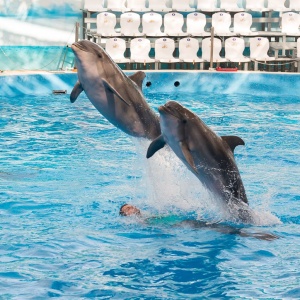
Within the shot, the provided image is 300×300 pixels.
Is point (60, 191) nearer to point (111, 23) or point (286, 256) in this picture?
point (286, 256)

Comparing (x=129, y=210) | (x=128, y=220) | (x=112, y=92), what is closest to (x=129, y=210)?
(x=129, y=210)

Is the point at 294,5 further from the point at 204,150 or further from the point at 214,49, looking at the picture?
the point at 204,150

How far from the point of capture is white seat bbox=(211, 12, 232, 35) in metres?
19.1

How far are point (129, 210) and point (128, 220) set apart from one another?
101mm

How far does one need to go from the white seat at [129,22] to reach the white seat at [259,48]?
2687 millimetres

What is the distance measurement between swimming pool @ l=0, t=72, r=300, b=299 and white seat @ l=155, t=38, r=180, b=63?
19.4ft

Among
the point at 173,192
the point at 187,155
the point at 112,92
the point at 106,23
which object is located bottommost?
the point at 173,192

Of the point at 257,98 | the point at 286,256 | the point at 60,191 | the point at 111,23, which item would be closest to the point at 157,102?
the point at 257,98

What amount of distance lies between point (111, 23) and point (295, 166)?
10.1m

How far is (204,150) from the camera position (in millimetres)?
5922

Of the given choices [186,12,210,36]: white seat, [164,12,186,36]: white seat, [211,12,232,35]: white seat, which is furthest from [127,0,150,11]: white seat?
[211,12,232,35]: white seat

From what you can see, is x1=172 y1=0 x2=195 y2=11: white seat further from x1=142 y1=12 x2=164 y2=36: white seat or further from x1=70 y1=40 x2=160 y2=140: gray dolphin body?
x1=70 y1=40 x2=160 y2=140: gray dolphin body

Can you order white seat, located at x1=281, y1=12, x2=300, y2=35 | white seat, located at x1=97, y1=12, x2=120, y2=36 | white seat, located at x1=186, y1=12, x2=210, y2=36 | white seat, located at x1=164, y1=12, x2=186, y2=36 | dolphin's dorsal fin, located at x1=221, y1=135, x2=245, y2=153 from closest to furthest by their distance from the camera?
dolphin's dorsal fin, located at x1=221, y1=135, x2=245, y2=153
white seat, located at x1=97, y1=12, x2=120, y2=36
white seat, located at x1=164, y1=12, x2=186, y2=36
white seat, located at x1=186, y1=12, x2=210, y2=36
white seat, located at x1=281, y1=12, x2=300, y2=35

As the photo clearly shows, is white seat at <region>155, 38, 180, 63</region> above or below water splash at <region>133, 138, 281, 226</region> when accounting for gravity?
above
